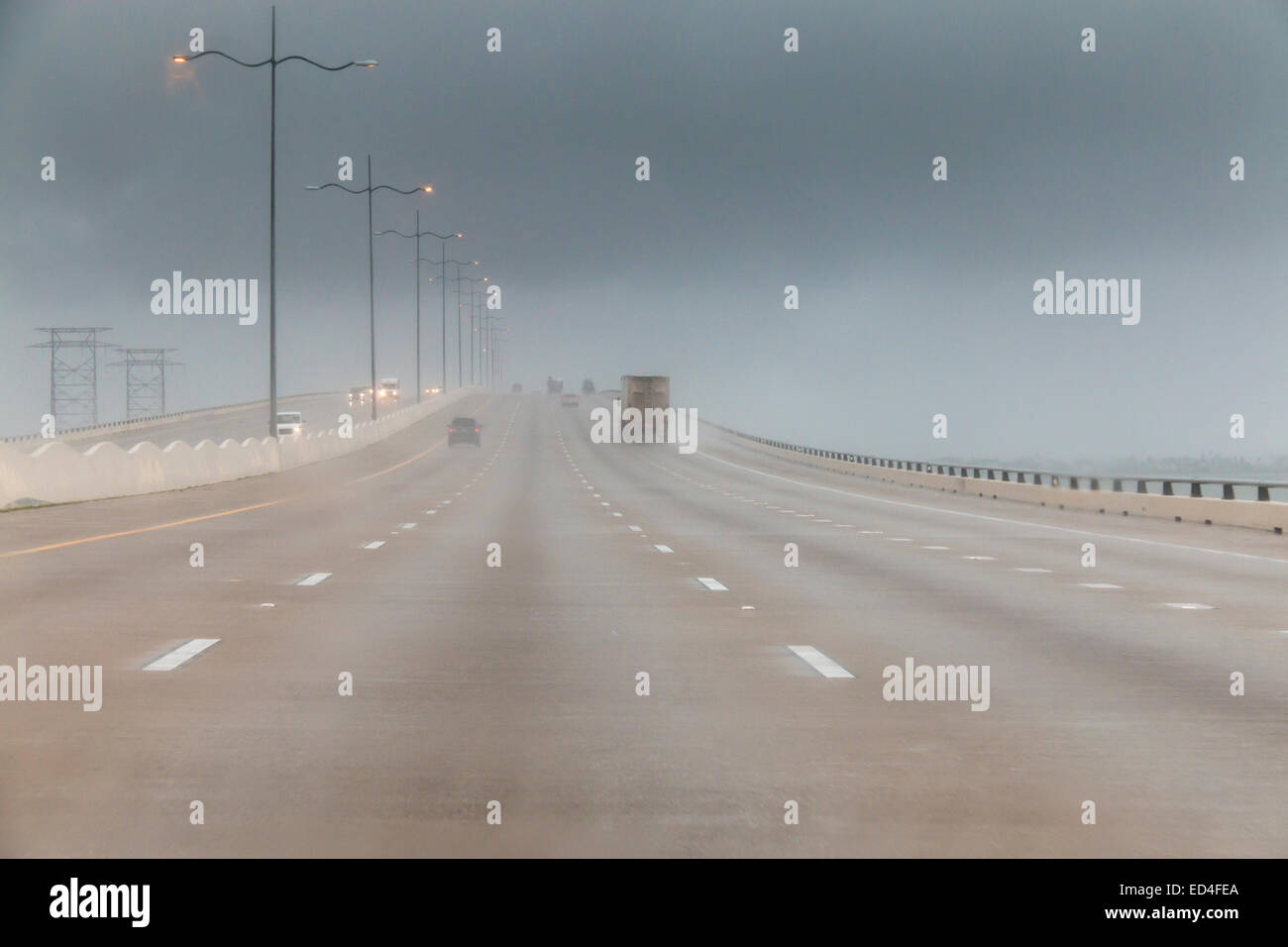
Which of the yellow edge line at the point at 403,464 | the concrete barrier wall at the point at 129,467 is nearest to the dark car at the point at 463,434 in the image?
the yellow edge line at the point at 403,464

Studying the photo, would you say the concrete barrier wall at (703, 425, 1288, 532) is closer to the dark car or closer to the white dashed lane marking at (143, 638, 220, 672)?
the white dashed lane marking at (143, 638, 220, 672)

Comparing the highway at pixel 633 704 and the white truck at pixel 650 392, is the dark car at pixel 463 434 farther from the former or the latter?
the highway at pixel 633 704

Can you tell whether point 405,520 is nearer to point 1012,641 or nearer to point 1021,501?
point 1012,641

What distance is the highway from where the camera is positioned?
7.26 m

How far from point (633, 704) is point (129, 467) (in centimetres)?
3338

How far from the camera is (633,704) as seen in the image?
34.8 ft

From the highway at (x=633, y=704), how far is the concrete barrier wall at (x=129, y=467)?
29.3 ft

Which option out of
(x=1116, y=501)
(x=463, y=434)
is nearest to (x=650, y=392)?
(x=463, y=434)

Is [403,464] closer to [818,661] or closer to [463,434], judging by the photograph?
[463,434]

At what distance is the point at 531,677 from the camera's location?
1175cm

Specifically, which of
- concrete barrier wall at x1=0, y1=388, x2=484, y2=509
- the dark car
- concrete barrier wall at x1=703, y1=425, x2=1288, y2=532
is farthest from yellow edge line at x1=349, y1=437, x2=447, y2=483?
concrete barrier wall at x1=703, y1=425, x2=1288, y2=532

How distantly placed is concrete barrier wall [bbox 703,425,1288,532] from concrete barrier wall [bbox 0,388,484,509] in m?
23.4
